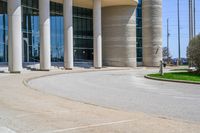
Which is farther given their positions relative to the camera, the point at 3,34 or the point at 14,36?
the point at 3,34

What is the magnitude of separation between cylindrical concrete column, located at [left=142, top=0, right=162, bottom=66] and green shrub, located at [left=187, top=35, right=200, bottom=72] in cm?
3362

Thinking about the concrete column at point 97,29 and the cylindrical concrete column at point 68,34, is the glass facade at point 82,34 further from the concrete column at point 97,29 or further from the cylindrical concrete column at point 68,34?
the cylindrical concrete column at point 68,34

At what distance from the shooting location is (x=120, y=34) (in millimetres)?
64125

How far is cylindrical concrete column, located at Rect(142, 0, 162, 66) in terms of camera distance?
70.2 m

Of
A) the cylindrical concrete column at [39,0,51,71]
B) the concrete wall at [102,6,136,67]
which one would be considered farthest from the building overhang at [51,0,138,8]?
the cylindrical concrete column at [39,0,51,71]

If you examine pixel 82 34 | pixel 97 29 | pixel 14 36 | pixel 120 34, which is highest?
pixel 97 29

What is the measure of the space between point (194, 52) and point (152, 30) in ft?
114

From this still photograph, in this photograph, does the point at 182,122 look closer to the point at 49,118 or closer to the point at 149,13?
the point at 49,118

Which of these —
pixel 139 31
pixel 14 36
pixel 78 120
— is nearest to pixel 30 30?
pixel 14 36

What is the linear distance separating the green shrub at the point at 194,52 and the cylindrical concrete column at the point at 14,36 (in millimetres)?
15218

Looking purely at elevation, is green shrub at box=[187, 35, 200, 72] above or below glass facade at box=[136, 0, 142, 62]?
below

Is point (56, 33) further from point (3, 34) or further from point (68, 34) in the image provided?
point (3, 34)

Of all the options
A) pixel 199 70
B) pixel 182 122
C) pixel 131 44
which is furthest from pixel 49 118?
pixel 131 44

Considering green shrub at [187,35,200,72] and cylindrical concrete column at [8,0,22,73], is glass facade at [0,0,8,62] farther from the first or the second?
green shrub at [187,35,200,72]
